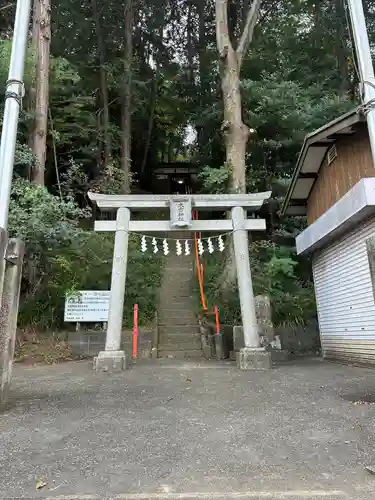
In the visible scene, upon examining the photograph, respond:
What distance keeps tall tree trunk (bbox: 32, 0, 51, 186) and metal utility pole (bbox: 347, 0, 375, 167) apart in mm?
8225

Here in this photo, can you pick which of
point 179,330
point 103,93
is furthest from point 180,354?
point 103,93

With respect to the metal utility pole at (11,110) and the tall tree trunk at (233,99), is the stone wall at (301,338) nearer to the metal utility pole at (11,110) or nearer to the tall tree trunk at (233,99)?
the tall tree trunk at (233,99)

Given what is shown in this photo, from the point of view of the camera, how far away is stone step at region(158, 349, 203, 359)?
31.8 ft

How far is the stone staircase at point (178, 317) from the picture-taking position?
9.98m

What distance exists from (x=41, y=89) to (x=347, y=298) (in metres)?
9.61

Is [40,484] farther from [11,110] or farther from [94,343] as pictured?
[94,343]

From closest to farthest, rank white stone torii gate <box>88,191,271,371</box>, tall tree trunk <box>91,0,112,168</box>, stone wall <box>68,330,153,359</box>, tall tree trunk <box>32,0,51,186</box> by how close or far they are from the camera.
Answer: white stone torii gate <box>88,191,271,371</box>, stone wall <box>68,330,153,359</box>, tall tree trunk <box>32,0,51,186</box>, tall tree trunk <box>91,0,112,168</box>

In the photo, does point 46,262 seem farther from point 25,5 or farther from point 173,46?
point 173,46

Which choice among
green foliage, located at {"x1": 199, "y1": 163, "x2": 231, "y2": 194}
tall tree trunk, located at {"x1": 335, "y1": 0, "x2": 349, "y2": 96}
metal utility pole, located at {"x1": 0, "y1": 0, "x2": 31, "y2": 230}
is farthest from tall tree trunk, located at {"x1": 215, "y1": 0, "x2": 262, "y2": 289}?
metal utility pole, located at {"x1": 0, "y1": 0, "x2": 31, "y2": 230}

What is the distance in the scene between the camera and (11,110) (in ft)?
15.4

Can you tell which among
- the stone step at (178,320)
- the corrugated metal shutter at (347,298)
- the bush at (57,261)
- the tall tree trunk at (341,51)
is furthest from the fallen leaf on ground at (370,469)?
the tall tree trunk at (341,51)

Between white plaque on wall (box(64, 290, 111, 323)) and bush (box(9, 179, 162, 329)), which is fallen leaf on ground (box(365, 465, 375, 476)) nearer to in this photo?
bush (box(9, 179, 162, 329))

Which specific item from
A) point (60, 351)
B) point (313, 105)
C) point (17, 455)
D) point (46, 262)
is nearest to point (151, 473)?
point (17, 455)

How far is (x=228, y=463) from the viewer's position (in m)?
2.94
